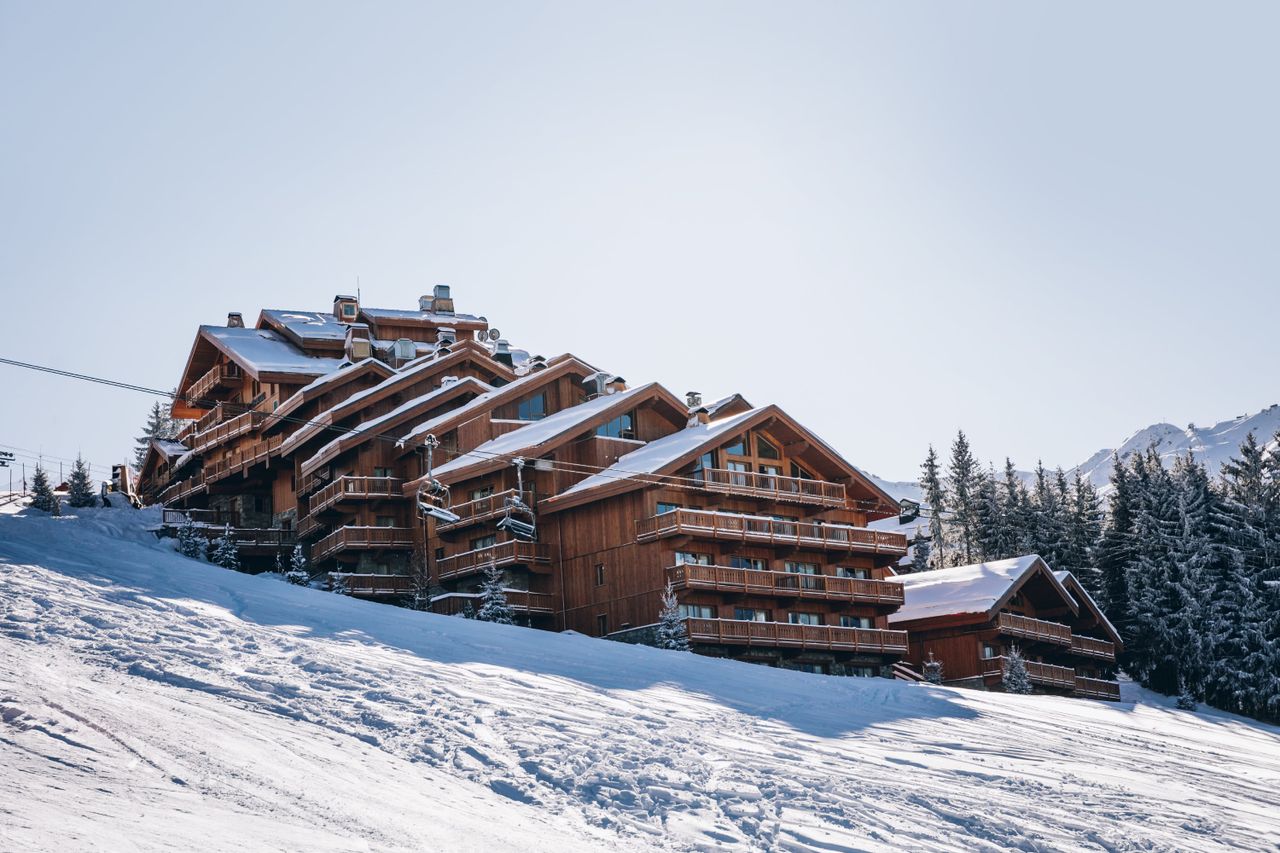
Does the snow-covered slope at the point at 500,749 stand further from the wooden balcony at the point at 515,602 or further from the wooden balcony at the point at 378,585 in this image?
the wooden balcony at the point at 378,585

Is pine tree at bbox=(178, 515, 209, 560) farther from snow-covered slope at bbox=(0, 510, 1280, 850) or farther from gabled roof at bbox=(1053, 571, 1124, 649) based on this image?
gabled roof at bbox=(1053, 571, 1124, 649)

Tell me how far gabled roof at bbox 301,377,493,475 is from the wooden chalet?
20.0m

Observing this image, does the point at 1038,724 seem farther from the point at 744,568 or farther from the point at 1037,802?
the point at 744,568

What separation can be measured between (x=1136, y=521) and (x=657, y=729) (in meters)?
50.2

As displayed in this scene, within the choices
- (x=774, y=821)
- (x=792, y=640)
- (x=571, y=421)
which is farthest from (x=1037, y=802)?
(x=571, y=421)

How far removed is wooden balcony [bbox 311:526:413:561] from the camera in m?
54.0

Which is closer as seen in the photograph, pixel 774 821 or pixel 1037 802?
pixel 774 821

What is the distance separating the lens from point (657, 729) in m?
23.2

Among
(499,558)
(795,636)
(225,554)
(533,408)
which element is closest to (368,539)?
(225,554)

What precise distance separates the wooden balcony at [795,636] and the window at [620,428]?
Result: 988cm

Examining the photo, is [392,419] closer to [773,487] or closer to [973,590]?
[773,487]

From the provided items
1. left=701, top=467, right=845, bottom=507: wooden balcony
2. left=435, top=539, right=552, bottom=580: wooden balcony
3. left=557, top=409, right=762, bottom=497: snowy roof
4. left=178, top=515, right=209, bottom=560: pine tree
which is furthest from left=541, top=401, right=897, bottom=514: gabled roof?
left=178, top=515, right=209, bottom=560: pine tree

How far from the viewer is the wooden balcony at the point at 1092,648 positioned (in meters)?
59.1

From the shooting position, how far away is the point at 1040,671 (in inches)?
2159
